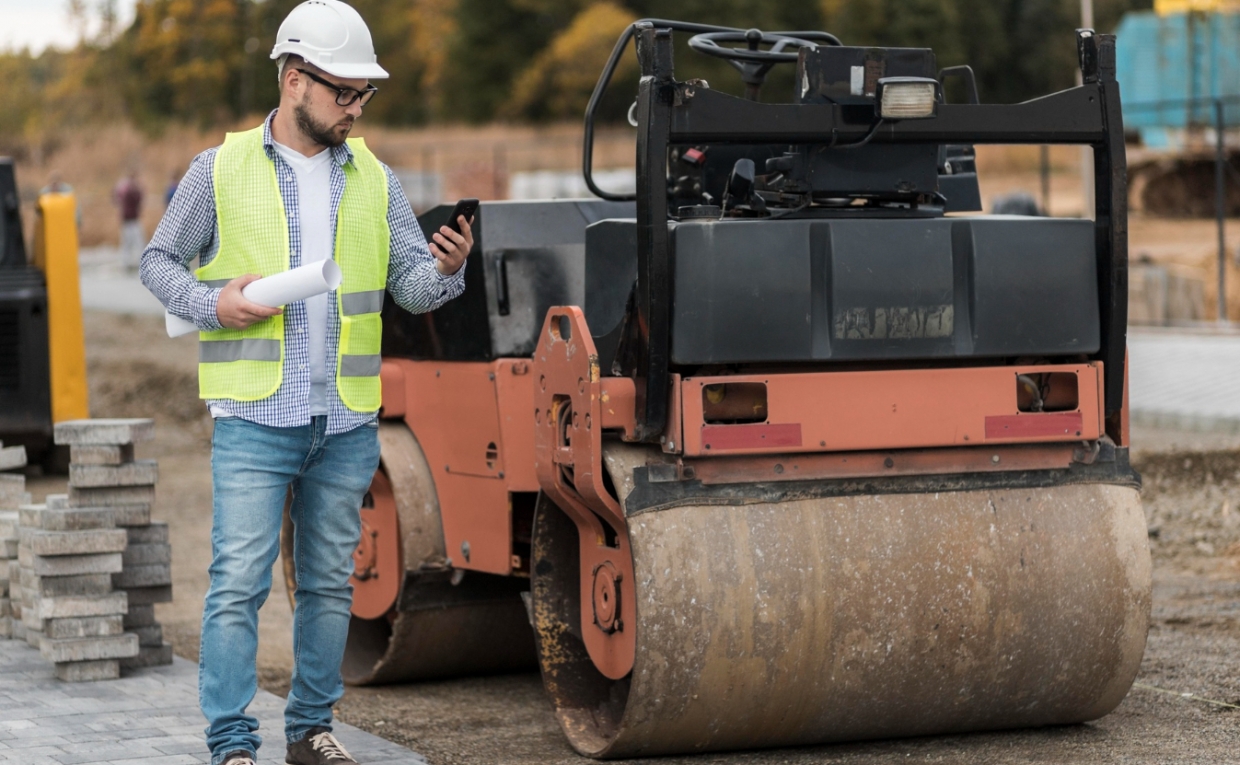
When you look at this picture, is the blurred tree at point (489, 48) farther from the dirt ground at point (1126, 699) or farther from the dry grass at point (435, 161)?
the dirt ground at point (1126, 699)

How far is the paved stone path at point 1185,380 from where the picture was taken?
11938 millimetres

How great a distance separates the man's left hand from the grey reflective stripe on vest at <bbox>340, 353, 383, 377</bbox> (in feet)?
0.98

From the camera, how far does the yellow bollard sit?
11.3 meters

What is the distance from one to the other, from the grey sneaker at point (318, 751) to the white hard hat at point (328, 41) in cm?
171

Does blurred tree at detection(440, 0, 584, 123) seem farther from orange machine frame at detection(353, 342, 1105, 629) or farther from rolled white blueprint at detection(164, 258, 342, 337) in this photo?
rolled white blueprint at detection(164, 258, 342, 337)

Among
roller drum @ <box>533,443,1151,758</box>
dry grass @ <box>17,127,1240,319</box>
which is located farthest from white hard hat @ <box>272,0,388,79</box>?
dry grass @ <box>17,127,1240,319</box>

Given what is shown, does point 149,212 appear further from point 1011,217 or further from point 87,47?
point 87,47

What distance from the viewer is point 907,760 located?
4832 mm

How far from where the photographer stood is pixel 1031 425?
4.86 m

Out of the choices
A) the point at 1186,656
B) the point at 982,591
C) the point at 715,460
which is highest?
the point at 715,460

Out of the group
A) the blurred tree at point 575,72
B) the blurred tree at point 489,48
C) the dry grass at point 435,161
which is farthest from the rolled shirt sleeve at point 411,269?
the blurred tree at point 489,48

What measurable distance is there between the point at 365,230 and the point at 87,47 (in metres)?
81.4

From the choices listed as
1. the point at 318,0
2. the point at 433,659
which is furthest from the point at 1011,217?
the point at 433,659

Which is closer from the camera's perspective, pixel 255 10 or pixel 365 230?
pixel 365 230
